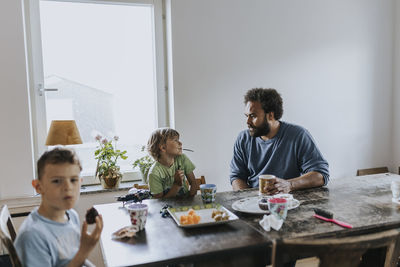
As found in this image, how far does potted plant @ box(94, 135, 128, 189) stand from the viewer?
2617 mm

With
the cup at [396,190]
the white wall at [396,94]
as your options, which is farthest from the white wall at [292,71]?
the cup at [396,190]

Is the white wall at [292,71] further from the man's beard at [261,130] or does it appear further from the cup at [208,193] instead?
the cup at [208,193]

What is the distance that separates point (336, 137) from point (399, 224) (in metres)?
1.94

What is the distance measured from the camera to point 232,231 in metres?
1.40

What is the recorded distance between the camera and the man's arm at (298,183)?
6.12 feet

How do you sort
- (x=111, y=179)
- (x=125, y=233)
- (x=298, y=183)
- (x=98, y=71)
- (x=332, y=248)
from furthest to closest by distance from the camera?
(x=98, y=71), (x=111, y=179), (x=298, y=183), (x=125, y=233), (x=332, y=248)

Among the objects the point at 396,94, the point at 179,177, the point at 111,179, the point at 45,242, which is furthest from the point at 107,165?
the point at 396,94

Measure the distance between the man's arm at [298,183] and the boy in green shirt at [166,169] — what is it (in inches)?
18.9

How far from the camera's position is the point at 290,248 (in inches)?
39.5

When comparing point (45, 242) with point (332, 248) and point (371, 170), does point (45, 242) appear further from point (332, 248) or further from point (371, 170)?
point (371, 170)

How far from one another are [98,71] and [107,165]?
742 mm

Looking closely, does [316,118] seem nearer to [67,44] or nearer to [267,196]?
[267,196]

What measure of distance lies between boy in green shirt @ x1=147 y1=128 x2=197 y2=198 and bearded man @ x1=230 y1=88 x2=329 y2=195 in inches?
18.4

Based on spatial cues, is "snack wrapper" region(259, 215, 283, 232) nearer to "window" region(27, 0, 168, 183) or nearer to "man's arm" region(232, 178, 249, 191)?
"man's arm" region(232, 178, 249, 191)
